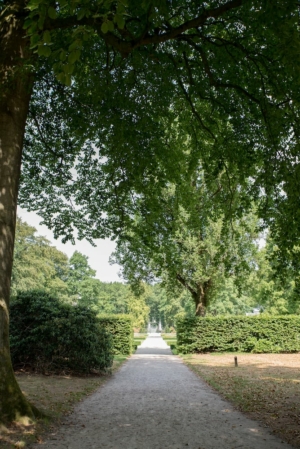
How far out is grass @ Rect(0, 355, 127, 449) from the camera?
571cm

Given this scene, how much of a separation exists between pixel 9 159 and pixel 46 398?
223 inches

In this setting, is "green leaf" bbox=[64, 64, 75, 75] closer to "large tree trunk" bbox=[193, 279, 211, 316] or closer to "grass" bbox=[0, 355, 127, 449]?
"grass" bbox=[0, 355, 127, 449]

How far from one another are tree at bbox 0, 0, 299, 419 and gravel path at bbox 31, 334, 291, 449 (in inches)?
52.8

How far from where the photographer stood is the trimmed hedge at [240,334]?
82.4 feet

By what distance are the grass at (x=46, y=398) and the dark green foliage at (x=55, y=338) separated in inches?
23.0

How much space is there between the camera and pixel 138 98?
9250 mm

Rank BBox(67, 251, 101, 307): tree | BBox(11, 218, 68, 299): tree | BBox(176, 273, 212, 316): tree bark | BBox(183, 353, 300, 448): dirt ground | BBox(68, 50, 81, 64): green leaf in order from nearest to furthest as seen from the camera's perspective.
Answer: BBox(68, 50, 81, 64): green leaf < BBox(183, 353, 300, 448): dirt ground < BBox(176, 273, 212, 316): tree bark < BBox(11, 218, 68, 299): tree < BBox(67, 251, 101, 307): tree

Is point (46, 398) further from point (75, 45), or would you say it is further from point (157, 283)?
point (157, 283)

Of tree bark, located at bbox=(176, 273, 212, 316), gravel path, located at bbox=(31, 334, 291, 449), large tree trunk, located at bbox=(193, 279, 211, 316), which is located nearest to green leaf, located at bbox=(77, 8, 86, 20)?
gravel path, located at bbox=(31, 334, 291, 449)

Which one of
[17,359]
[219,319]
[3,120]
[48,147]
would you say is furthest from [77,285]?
[3,120]

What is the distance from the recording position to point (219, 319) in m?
25.4

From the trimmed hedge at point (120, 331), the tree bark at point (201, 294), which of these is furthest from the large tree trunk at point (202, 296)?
the trimmed hedge at point (120, 331)

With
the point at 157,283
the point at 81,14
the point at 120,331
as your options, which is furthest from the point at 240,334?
the point at 81,14

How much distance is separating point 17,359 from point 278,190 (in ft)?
35.7
